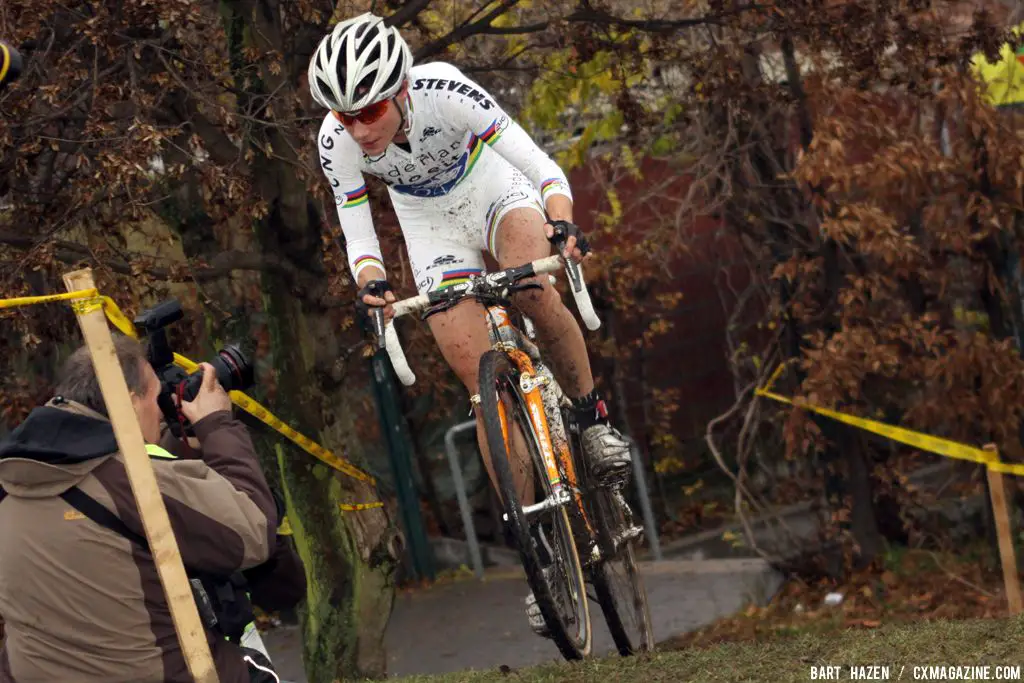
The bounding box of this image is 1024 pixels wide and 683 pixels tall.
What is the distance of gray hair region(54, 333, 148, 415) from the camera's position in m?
4.13

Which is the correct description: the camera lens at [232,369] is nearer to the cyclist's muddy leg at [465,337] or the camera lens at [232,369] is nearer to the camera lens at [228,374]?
the camera lens at [228,374]

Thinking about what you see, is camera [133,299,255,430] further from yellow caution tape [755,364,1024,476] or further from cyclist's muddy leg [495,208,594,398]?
yellow caution tape [755,364,1024,476]

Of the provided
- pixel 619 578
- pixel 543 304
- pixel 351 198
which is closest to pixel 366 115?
pixel 351 198

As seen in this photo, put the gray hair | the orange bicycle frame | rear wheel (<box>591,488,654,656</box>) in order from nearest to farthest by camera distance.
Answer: the gray hair
the orange bicycle frame
rear wheel (<box>591,488,654,656</box>)

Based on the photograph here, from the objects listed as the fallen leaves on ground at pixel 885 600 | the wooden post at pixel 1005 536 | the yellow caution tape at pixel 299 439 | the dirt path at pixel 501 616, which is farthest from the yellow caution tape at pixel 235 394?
the wooden post at pixel 1005 536

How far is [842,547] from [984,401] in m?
1.71

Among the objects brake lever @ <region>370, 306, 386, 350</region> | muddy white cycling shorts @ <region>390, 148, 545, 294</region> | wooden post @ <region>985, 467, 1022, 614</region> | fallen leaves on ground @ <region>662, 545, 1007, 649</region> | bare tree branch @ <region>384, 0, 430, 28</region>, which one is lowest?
fallen leaves on ground @ <region>662, 545, 1007, 649</region>

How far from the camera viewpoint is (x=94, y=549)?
392cm

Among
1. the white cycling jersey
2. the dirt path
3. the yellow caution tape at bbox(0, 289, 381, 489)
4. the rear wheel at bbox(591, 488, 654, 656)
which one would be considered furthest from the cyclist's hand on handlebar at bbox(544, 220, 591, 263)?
the dirt path

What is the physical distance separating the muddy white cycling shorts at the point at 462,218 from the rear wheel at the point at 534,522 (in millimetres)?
646

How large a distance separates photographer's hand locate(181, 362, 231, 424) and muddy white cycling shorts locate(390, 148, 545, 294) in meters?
1.67

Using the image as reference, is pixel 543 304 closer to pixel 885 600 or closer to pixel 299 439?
pixel 299 439

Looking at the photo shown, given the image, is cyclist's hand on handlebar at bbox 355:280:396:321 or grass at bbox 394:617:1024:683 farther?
cyclist's hand on handlebar at bbox 355:280:396:321

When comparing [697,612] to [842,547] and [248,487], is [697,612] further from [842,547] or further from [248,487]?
[248,487]
